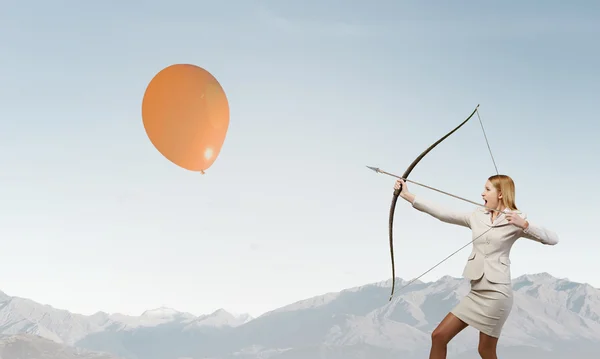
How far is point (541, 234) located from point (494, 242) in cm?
44

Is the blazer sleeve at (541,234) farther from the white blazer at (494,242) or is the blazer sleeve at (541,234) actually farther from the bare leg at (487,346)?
the bare leg at (487,346)

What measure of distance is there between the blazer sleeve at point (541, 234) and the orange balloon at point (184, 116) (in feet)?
20.2

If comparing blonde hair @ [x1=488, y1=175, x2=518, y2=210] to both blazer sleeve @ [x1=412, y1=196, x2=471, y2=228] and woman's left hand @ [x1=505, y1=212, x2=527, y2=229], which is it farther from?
blazer sleeve @ [x1=412, y1=196, x2=471, y2=228]

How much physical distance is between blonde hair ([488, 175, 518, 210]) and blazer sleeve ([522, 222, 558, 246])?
286mm

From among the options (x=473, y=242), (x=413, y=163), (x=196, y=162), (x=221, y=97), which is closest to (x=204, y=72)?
(x=221, y=97)

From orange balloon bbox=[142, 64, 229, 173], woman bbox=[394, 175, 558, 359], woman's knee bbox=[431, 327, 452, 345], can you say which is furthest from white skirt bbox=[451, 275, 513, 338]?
orange balloon bbox=[142, 64, 229, 173]

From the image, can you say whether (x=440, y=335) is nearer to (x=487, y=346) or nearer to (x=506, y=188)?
(x=487, y=346)

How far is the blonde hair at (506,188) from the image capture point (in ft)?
22.2

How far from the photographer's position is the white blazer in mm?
6660

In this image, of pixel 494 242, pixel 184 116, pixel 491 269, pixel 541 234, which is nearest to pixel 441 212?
pixel 494 242

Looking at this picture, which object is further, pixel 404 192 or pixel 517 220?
pixel 404 192

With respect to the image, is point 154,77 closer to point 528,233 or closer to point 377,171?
point 377,171

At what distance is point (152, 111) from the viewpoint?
452 inches

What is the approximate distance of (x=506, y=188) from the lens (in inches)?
266
